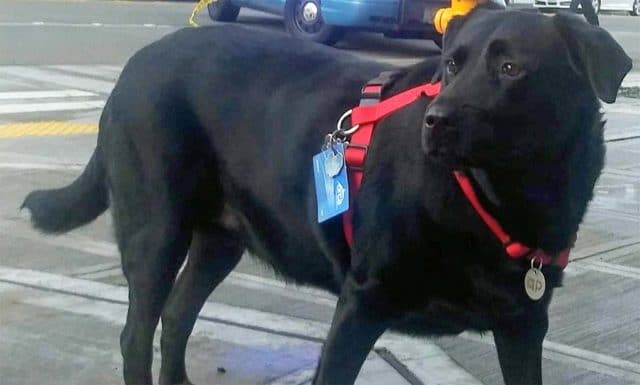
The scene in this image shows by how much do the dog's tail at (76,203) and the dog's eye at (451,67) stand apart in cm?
148

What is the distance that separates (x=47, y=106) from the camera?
9.10 meters

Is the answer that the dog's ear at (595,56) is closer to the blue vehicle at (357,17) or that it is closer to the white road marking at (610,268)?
the white road marking at (610,268)

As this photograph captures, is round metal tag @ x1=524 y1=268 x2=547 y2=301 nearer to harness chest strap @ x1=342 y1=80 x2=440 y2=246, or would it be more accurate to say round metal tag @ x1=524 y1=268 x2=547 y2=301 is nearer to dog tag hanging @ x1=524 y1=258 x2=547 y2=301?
dog tag hanging @ x1=524 y1=258 x2=547 y2=301

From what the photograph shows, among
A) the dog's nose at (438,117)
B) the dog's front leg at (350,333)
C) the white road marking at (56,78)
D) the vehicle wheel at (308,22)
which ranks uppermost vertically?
the dog's nose at (438,117)

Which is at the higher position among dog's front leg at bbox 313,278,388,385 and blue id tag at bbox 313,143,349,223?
blue id tag at bbox 313,143,349,223

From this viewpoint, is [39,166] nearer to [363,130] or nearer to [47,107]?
[47,107]

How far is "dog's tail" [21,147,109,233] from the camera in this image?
4035 millimetres

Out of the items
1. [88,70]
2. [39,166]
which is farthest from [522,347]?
[88,70]

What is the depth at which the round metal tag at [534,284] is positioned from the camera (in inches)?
119

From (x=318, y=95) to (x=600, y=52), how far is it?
3.21ft

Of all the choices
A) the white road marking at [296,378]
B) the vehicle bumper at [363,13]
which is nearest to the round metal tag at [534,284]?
the white road marking at [296,378]

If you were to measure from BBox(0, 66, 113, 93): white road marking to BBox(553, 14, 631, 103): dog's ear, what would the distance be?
7.62 m

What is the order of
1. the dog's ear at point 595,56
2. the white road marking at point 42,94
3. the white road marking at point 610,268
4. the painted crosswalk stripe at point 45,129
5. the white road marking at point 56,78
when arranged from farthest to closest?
1. the white road marking at point 56,78
2. the white road marking at point 42,94
3. the painted crosswalk stripe at point 45,129
4. the white road marking at point 610,268
5. the dog's ear at point 595,56

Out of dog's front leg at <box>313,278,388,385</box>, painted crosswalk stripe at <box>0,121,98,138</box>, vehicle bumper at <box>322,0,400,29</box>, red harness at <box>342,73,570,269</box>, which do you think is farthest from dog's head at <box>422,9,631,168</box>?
vehicle bumper at <box>322,0,400,29</box>
